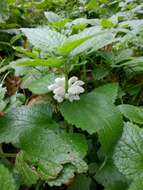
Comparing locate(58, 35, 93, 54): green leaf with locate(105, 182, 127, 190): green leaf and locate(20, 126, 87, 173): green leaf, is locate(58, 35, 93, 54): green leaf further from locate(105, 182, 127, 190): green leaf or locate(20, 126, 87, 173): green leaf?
locate(105, 182, 127, 190): green leaf

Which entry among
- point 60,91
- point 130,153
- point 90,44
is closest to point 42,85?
point 60,91

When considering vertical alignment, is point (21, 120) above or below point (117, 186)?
above

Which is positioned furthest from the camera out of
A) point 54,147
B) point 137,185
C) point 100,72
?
point 100,72

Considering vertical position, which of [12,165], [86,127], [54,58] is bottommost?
[12,165]

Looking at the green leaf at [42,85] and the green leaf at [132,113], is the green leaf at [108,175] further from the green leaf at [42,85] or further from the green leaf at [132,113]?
the green leaf at [42,85]

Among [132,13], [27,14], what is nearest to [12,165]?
[132,13]

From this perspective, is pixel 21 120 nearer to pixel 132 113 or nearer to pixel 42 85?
pixel 42 85

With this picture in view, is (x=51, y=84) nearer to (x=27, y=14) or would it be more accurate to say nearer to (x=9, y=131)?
(x=9, y=131)
